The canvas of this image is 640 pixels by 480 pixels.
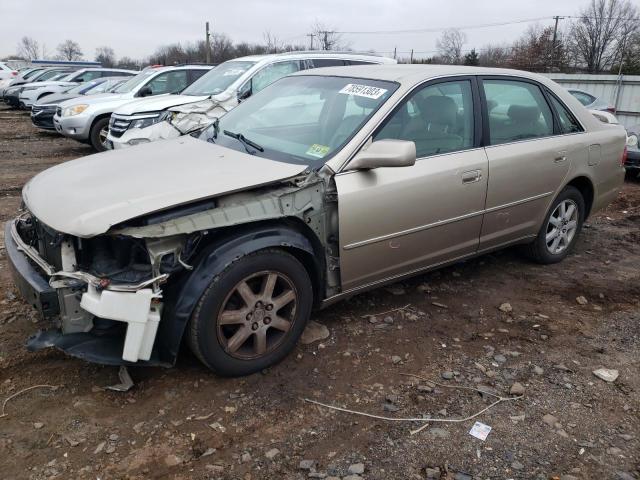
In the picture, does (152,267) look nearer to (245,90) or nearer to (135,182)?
(135,182)

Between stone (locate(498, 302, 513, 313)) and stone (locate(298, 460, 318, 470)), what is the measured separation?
7.10 feet

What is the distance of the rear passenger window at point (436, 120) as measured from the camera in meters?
3.55

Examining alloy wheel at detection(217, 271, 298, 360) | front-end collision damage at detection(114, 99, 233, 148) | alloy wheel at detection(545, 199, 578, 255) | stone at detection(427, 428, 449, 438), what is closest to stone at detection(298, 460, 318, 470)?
stone at detection(427, 428, 449, 438)

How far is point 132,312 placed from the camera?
257cm

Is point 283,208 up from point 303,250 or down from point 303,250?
up

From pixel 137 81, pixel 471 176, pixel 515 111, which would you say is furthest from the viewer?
pixel 137 81

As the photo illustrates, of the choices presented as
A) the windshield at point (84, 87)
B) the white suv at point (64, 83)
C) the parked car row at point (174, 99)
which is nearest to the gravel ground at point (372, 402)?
the parked car row at point (174, 99)

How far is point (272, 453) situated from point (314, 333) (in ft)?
3.73

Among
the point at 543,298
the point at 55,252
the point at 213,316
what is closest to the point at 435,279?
the point at 543,298

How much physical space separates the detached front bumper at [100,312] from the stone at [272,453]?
702 millimetres

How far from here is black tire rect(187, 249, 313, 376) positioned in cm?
279

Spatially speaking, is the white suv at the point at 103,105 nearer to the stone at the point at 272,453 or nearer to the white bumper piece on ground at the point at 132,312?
the white bumper piece on ground at the point at 132,312

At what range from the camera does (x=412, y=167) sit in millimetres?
3502

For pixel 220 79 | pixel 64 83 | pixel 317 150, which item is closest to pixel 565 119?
pixel 317 150
